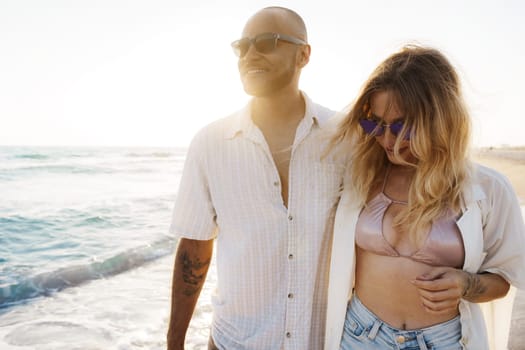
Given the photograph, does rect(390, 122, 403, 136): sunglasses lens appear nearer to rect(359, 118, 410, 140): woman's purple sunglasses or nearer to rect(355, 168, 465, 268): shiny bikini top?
rect(359, 118, 410, 140): woman's purple sunglasses

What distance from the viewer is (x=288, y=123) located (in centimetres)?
284

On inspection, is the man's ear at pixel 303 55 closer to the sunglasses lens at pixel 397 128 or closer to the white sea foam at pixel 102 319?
the sunglasses lens at pixel 397 128

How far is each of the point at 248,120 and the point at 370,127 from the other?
0.79m

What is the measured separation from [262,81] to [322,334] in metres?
1.62

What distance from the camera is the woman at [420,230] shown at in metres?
2.17

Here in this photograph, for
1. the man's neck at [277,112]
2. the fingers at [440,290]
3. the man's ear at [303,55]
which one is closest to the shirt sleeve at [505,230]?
the fingers at [440,290]

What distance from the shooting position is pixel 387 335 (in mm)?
2273

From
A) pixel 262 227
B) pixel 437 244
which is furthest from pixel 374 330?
pixel 262 227

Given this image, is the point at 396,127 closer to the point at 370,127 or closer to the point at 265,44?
the point at 370,127

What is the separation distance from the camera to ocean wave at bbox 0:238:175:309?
7.04 metres

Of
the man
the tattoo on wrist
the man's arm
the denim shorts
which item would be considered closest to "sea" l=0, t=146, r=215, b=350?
the man's arm

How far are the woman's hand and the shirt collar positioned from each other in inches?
45.6

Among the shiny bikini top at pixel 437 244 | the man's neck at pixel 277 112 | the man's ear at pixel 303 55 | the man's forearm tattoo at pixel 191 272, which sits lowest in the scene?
the man's forearm tattoo at pixel 191 272

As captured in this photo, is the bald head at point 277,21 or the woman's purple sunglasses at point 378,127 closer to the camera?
the woman's purple sunglasses at point 378,127
